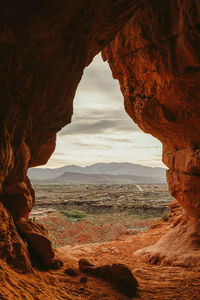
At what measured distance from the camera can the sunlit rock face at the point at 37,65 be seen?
4605mm

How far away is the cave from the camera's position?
193 inches

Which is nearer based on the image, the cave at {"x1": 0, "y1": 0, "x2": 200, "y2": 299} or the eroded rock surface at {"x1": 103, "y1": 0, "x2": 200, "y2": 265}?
the cave at {"x1": 0, "y1": 0, "x2": 200, "y2": 299}

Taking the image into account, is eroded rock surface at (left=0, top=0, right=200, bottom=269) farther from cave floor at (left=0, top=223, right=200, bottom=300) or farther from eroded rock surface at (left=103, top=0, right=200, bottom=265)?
cave floor at (left=0, top=223, right=200, bottom=300)

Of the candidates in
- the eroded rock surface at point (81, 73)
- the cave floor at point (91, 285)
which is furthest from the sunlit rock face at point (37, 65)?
the cave floor at point (91, 285)

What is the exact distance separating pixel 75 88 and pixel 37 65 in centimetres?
261

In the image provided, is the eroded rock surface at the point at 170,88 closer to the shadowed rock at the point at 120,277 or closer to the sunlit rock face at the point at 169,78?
the sunlit rock face at the point at 169,78

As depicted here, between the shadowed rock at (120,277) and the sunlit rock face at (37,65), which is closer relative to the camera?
the sunlit rock face at (37,65)

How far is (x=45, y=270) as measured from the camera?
6.21 metres

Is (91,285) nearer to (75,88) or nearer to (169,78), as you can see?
(75,88)

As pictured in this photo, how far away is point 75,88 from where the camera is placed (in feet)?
26.6

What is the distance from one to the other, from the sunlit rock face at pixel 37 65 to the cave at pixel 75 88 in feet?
0.08

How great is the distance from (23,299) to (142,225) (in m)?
21.9

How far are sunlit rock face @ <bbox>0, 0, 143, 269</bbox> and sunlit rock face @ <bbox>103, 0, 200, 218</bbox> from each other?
1877 millimetres

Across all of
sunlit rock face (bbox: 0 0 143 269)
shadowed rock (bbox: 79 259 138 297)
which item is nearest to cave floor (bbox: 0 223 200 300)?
shadowed rock (bbox: 79 259 138 297)
